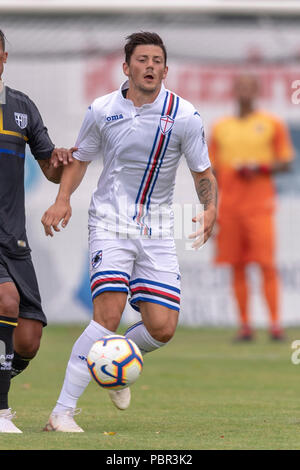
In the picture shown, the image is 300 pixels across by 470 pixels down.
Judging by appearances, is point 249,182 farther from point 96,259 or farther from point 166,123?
point 96,259

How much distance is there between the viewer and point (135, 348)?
6.75 metres

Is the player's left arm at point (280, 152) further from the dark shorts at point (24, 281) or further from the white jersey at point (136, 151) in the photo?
the dark shorts at point (24, 281)

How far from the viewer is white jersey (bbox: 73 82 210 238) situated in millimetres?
7137

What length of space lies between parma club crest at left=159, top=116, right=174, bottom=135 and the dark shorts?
3.90 feet

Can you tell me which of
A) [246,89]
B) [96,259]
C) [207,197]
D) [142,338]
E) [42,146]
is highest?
[246,89]

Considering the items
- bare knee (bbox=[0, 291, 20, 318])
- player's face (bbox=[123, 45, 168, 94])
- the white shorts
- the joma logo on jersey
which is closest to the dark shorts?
bare knee (bbox=[0, 291, 20, 318])

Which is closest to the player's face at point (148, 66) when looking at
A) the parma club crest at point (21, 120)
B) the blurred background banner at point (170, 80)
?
the parma club crest at point (21, 120)

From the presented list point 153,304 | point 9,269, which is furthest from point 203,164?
point 9,269

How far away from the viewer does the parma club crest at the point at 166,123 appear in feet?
23.4

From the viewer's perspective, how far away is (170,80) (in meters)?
16.2

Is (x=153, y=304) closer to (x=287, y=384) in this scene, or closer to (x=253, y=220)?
(x=287, y=384)

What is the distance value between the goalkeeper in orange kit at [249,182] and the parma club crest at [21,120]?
7292 mm

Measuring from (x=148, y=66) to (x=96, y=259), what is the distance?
1255mm

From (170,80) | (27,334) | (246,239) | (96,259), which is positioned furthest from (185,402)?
(170,80)
